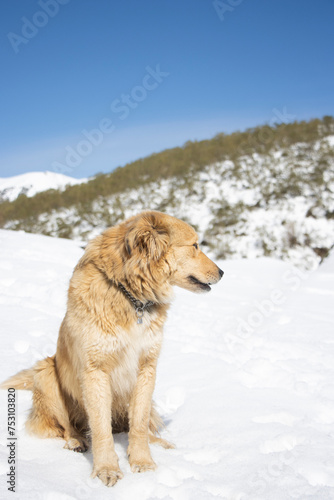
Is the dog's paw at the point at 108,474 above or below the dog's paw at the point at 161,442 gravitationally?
above

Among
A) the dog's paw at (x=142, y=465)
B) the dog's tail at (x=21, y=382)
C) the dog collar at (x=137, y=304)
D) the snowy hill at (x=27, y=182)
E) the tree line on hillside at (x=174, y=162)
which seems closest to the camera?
the dog's paw at (x=142, y=465)

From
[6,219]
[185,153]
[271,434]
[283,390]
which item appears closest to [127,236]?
[271,434]

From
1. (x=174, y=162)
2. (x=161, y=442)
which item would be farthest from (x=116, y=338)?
(x=174, y=162)

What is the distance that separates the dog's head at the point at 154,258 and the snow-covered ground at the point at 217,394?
112 centimetres

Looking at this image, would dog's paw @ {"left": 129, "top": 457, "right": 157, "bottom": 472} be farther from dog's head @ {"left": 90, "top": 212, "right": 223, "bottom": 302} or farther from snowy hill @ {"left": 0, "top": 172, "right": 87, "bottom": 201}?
snowy hill @ {"left": 0, "top": 172, "right": 87, "bottom": 201}

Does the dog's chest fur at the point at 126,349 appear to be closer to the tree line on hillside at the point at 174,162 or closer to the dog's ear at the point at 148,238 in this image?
the dog's ear at the point at 148,238

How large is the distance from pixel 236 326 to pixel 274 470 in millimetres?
3551

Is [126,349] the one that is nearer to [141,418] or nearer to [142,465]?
[141,418]

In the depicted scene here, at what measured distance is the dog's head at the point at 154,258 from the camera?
2.62 metres

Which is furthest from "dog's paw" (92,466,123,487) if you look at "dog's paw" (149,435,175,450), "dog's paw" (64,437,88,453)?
"dog's paw" (149,435,175,450)

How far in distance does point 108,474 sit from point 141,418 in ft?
1.42

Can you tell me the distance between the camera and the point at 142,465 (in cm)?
237

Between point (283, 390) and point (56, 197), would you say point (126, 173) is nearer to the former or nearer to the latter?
point (56, 197)

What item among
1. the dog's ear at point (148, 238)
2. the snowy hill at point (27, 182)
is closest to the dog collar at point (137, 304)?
the dog's ear at point (148, 238)
